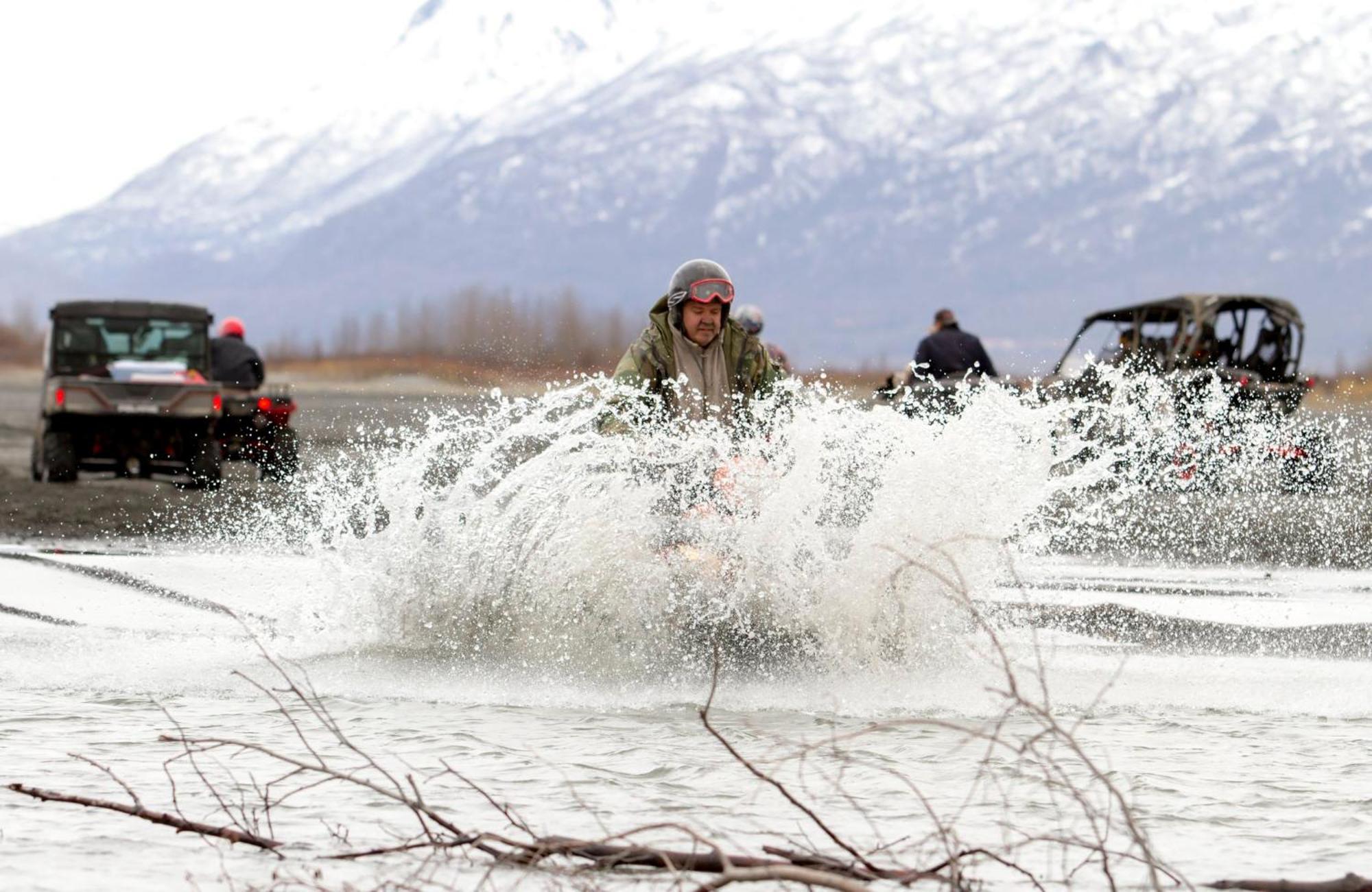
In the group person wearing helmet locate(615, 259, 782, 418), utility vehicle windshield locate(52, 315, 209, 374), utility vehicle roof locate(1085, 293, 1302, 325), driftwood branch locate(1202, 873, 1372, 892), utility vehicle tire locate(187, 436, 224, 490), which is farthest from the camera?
utility vehicle windshield locate(52, 315, 209, 374)

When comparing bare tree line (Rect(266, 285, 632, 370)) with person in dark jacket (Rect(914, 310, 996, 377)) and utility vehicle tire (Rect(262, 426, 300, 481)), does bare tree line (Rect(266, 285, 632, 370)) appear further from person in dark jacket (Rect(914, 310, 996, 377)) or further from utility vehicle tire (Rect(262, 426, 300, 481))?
person in dark jacket (Rect(914, 310, 996, 377))

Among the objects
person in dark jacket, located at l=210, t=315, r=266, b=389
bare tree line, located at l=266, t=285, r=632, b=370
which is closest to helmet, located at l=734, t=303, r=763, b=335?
bare tree line, located at l=266, t=285, r=632, b=370

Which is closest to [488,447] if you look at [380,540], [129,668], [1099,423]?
[380,540]

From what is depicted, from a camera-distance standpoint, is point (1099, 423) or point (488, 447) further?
point (1099, 423)

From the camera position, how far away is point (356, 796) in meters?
5.54

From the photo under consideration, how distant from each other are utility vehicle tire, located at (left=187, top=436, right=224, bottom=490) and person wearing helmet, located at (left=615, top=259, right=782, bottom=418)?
12.6m

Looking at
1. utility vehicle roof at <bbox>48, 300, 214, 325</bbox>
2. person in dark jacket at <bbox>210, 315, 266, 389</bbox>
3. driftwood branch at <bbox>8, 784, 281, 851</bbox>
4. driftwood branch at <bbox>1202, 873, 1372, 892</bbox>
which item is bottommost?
driftwood branch at <bbox>8, 784, 281, 851</bbox>

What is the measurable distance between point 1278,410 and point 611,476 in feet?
45.8

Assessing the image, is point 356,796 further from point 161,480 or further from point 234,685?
point 161,480

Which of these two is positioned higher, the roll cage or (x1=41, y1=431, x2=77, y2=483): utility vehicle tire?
the roll cage

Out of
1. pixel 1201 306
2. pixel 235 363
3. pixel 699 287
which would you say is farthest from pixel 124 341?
pixel 699 287

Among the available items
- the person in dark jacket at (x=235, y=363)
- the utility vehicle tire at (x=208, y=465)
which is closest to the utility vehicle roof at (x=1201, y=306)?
the person in dark jacket at (x=235, y=363)

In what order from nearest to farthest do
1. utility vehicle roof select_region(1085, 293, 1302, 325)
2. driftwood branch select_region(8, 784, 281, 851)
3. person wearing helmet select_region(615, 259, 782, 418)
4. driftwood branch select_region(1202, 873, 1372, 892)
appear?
driftwood branch select_region(1202, 873, 1372, 892), driftwood branch select_region(8, 784, 281, 851), person wearing helmet select_region(615, 259, 782, 418), utility vehicle roof select_region(1085, 293, 1302, 325)

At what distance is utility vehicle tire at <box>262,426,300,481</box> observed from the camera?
834 inches
